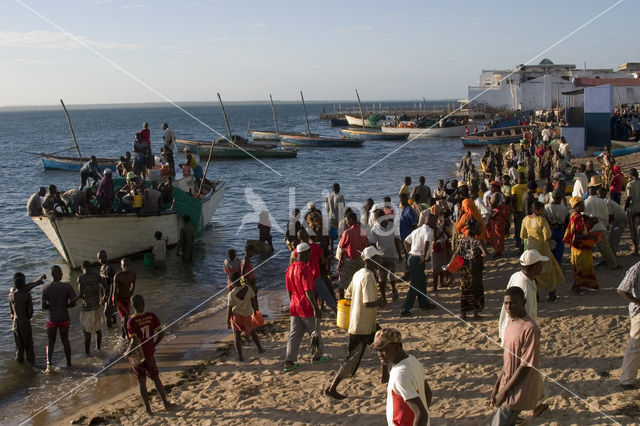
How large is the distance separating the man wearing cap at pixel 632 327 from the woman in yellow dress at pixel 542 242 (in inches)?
99.5

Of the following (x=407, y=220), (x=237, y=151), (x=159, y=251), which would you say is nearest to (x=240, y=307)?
(x=407, y=220)

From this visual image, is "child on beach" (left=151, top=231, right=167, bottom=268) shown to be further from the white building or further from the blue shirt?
the white building

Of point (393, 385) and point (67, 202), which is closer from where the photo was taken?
point (393, 385)

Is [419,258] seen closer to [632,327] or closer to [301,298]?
[301,298]

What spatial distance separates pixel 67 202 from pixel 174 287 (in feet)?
11.3

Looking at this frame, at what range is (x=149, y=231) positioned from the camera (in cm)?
1547

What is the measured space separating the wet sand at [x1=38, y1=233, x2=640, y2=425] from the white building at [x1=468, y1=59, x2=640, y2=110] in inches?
2230

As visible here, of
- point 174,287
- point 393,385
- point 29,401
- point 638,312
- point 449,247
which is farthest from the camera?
point 174,287

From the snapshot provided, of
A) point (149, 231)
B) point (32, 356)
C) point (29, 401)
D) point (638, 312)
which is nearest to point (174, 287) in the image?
point (149, 231)

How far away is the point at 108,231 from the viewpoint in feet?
48.8

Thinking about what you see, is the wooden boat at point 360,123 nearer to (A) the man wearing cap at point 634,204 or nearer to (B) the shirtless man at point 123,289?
(A) the man wearing cap at point 634,204

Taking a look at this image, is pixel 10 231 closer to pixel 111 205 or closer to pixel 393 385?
pixel 111 205

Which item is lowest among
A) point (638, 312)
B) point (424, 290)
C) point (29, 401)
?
point (29, 401)

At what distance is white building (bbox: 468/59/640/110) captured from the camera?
222 feet
